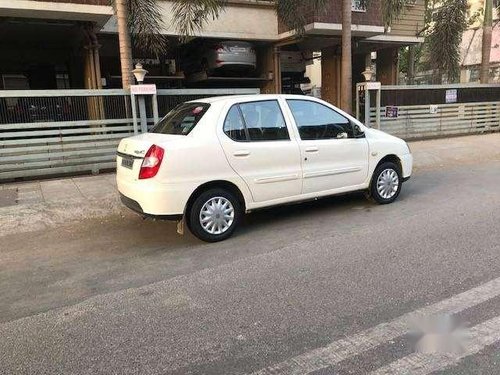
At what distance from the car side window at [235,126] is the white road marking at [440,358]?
3.34 meters

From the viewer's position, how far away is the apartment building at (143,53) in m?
12.5

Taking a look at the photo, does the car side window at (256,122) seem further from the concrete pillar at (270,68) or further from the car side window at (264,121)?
the concrete pillar at (270,68)

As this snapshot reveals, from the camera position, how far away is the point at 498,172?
33.0ft

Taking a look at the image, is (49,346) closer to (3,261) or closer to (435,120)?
(3,261)

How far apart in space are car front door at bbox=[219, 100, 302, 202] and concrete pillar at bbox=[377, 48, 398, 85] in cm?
1560

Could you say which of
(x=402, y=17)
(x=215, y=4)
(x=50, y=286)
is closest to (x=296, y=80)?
(x=402, y=17)

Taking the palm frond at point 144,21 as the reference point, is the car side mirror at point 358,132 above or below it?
below

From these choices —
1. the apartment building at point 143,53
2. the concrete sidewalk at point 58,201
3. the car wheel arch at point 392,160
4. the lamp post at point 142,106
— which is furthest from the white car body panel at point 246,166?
the apartment building at point 143,53

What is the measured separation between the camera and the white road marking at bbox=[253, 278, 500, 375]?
303 cm

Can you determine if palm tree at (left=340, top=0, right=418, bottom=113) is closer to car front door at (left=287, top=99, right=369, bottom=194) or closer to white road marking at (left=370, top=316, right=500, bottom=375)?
car front door at (left=287, top=99, right=369, bottom=194)

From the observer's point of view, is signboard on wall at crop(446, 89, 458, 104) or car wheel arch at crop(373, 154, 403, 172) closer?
car wheel arch at crop(373, 154, 403, 172)

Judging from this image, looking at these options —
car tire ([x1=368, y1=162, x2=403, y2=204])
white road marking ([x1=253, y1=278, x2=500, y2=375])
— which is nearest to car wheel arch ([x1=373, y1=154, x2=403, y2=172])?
car tire ([x1=368, y1=162, x2=403, y2=204])

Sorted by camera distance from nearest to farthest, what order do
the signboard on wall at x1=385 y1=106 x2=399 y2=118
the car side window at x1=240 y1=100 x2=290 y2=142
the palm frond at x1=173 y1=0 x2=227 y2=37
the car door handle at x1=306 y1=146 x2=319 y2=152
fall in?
the car side window at x1=240 y1=100 x2=290 y2=142 < the car door handle at x1=306 y1=146 x2=319 y2=152 < the palm frond at x1=173 y1=0 x2=227 y2=37 < the signboard on wall at x1=385 y1=106 x2=399 y2=118

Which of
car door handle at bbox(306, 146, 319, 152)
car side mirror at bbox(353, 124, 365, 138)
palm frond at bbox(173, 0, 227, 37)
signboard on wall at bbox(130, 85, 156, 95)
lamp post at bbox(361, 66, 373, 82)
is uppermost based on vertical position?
palm frond at bbox(173, 0, 227, 37)
